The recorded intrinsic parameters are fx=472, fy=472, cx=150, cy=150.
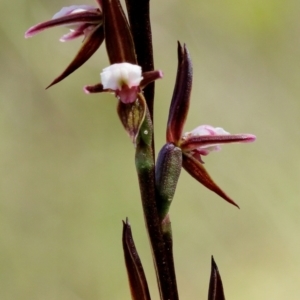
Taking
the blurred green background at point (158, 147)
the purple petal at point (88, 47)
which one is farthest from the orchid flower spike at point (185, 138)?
the blurred green background at point (158, 147)

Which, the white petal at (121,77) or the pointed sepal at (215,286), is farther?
the pointed sepal at (215,286)

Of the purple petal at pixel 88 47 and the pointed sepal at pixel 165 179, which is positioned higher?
the purple petal at pixel 88 47

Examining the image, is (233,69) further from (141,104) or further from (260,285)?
(141,104)

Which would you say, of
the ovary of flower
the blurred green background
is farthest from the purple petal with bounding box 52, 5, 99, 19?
the blurred green background

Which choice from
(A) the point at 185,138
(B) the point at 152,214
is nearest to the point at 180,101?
(A) the point at 185,138

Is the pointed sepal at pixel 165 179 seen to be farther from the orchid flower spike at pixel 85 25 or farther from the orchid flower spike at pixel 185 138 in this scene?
the orchid flower spike at pixel 85 25
